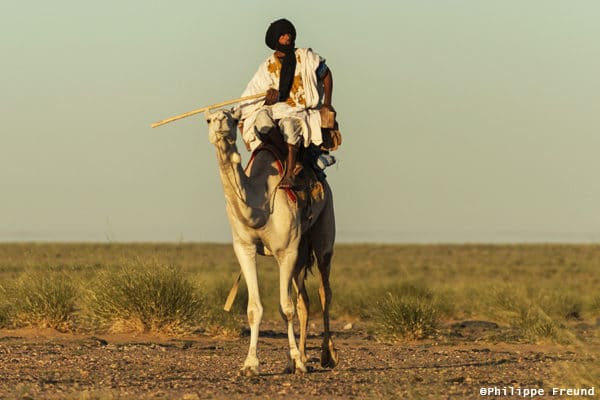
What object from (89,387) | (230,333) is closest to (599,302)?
(230,333)

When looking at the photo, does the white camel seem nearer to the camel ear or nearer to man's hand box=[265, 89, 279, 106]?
the camel ear

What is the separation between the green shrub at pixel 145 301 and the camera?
61.6ft

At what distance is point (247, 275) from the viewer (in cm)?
1250

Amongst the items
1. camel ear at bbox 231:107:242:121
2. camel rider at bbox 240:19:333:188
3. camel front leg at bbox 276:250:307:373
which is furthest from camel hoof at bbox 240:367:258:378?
camel ear at bbox 231:107:242:121

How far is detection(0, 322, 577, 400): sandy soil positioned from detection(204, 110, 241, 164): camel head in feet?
7.89

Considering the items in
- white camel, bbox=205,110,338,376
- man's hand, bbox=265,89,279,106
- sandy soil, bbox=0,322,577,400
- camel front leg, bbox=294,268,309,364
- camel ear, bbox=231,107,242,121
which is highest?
man's hand, bbox=265,89,279,106

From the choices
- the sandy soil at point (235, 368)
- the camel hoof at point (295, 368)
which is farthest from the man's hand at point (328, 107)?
the sandy soil at point (235, 368)

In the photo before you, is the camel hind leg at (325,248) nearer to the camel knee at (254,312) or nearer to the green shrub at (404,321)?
the camel knee at (254,312)

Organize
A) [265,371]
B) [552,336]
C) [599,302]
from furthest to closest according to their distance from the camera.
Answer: [599,302]
[552,336]
[265,371]

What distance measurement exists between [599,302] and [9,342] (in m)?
15.5

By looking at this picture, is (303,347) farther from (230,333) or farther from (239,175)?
(230,333)

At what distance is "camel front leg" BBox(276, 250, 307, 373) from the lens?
12.5 m

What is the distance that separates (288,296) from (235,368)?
1.66 metres

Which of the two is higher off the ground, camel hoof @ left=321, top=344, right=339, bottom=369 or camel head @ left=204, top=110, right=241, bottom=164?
camel head @ left=204, top=110, right=241, bottom=164
